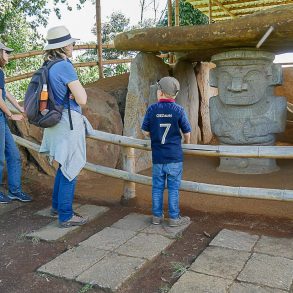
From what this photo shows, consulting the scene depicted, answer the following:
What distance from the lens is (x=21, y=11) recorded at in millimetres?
12477

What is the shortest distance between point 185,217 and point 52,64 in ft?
5.20

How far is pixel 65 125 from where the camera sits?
3008 millimetres

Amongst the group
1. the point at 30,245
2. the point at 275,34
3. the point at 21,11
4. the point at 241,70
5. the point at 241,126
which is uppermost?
the point at 21,11

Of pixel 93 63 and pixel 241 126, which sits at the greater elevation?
pixel 93 63

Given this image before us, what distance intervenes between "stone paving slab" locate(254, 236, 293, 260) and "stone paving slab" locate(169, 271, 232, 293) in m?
0.52

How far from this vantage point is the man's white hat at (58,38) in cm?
294

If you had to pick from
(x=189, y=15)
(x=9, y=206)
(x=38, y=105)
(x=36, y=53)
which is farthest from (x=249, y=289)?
(x=189, y=15)

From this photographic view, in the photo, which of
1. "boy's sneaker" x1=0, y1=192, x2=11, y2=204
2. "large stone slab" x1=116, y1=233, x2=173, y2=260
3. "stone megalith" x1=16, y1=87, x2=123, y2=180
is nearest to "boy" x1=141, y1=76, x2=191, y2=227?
"large stone slab" x1=116, y1=233, x2=173, y2=260

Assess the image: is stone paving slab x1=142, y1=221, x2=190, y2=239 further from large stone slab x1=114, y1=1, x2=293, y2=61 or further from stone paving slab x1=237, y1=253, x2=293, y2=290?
large stone slab x1=114, y1=1, x2=293, y2=61

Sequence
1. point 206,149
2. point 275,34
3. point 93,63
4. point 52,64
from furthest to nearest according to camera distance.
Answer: point 93,63
point 275,34
point 206,149
point 52,64

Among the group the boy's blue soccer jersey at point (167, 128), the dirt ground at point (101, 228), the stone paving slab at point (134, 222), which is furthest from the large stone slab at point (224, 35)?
the stone paving slab at point (134, 222)

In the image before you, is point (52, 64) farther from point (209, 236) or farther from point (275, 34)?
point (275, 34)

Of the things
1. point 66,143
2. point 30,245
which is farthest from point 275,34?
point 30,245

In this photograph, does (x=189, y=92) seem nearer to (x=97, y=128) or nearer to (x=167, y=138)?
(x=97, y=128)
